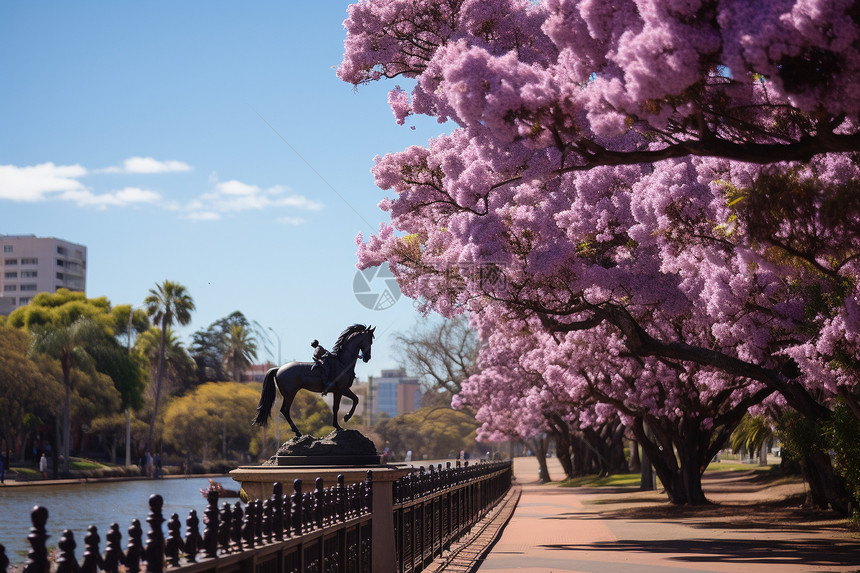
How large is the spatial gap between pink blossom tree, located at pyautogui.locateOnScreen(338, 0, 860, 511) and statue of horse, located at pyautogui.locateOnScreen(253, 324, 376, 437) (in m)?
2.96

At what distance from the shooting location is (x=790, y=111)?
35.7ft

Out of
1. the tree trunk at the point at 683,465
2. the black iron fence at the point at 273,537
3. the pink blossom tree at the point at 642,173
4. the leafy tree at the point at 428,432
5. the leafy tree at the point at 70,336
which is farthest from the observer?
the leafy tree at the point at 428,432

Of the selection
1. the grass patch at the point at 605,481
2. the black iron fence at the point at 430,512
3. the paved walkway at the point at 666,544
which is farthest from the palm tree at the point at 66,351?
the black iron fence at the point at 430,512

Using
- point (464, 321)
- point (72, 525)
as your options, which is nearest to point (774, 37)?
point (72, 525)

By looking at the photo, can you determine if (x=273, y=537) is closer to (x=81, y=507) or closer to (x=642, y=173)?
(x=642, y=173)

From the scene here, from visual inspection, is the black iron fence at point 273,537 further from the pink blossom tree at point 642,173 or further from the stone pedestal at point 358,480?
the pink blossom tree at point 642,173

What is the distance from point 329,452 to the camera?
11.9m

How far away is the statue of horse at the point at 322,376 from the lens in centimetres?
1223

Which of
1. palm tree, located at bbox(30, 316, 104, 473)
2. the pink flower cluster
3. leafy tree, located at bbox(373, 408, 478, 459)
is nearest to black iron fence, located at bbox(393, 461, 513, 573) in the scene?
the pink flower cluster

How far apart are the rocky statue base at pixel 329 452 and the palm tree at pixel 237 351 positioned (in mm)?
111387

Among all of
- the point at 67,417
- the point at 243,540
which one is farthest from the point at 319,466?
the point at 67,417

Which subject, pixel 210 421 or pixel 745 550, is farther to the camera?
pixel 210 421

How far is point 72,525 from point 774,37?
86.4 feet

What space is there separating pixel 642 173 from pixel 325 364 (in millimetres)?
8870
